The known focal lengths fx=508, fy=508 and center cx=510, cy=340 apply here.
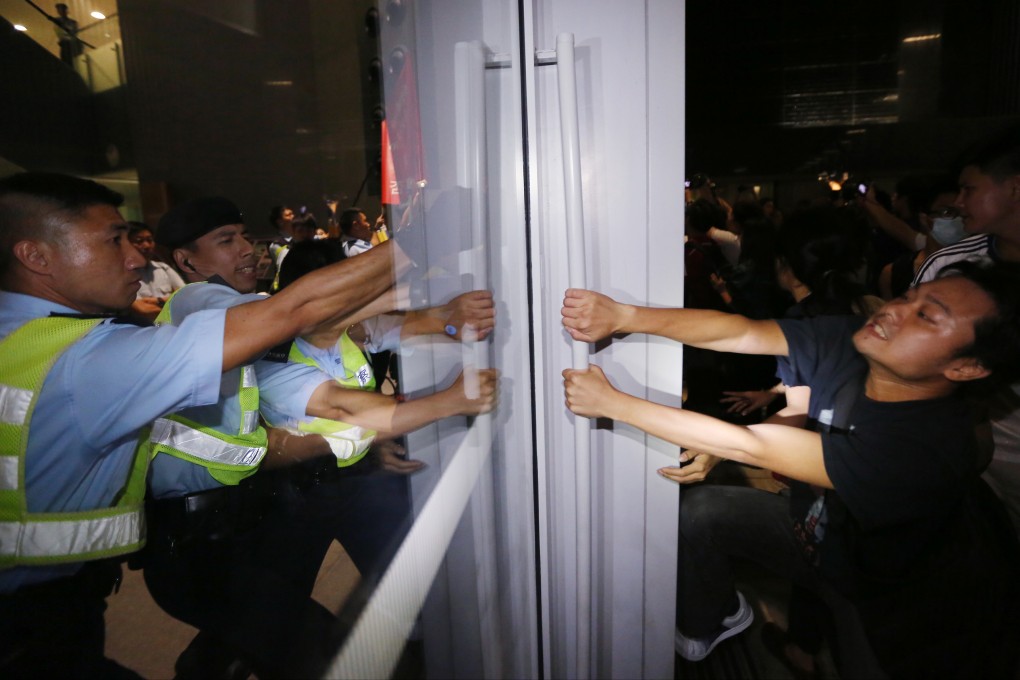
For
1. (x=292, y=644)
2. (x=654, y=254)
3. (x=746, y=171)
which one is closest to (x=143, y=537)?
(x=292, y=644)

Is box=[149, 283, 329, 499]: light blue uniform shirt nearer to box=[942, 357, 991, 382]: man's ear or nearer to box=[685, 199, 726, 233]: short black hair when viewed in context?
box=[685, 199, 726, 233]: short black hair

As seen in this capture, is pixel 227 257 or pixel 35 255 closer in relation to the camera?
pixel 35 255

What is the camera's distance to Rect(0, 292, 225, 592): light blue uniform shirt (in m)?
0.64

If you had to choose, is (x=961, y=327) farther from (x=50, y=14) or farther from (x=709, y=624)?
(x=50, y=14)

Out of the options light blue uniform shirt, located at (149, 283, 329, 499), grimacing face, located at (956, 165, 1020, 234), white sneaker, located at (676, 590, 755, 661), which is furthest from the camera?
white sneaker, located at (676, 590, 755, 661)

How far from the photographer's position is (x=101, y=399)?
0.66 m

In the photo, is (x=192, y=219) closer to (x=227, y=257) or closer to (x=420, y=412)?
(x=227, y=257)

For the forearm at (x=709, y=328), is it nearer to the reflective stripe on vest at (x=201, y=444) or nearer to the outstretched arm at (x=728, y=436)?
the outstretched arm at (x=728, y=436)

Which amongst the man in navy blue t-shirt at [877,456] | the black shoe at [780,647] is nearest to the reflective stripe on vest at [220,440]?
the man in navy blue t-shirt at [877,456]

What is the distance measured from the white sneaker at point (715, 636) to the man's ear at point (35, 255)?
158cm

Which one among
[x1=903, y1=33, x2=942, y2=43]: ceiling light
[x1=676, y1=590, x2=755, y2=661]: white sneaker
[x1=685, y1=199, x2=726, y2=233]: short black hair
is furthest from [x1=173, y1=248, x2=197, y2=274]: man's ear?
[x1=903, y1=33, x2=942, y2=43]: ceiling light

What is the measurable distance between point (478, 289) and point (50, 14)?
0.70 meters

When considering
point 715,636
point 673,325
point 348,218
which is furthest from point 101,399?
point 715,636

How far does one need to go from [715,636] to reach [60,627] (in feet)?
4.83
